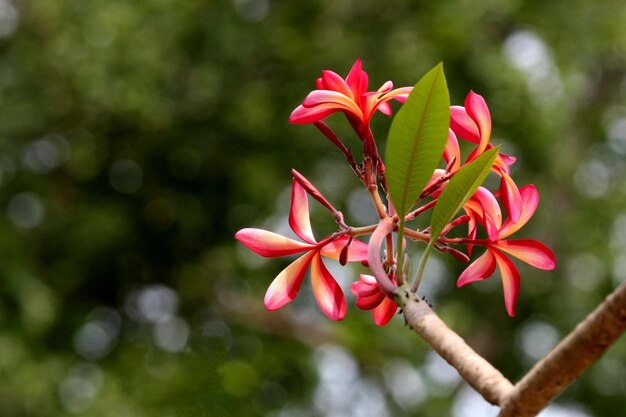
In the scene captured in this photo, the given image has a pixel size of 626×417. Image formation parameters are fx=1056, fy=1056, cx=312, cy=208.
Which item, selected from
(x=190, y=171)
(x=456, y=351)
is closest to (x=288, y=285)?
(x=456, y=351)

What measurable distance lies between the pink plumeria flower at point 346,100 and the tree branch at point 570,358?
301 mm

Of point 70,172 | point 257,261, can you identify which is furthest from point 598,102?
point 70,172

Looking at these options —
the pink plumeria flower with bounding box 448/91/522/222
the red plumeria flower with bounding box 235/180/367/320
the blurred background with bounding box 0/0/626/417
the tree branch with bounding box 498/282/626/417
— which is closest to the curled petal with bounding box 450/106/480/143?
the pink plumeria flower with bounding box 448/91/522/222

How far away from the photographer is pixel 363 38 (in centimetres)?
579

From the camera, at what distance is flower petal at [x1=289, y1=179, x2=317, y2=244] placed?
77cm

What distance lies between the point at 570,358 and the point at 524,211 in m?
0.30

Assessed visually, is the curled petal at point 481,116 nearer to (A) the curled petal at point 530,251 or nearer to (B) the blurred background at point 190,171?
(A) the curled petal at point 530,251

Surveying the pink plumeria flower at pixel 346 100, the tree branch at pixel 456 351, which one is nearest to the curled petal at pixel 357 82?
the pink plumeria flower at pixel 346 100

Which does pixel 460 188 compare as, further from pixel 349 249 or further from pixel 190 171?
pixel 190 171

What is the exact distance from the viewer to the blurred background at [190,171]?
4988mm

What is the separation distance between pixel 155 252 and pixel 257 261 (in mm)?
559

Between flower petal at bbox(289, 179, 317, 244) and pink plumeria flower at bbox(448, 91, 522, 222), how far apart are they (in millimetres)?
120

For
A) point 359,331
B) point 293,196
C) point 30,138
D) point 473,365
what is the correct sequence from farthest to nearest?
point 30,138 → point 359,331 → point 293,196 → point 473,365

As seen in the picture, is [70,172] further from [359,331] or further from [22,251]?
[359,331]
